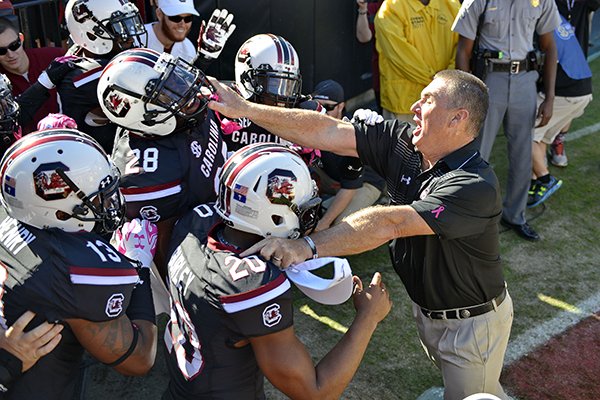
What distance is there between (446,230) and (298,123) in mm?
1170

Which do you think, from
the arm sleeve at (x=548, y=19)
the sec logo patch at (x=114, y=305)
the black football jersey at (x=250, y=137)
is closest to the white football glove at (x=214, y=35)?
the black football jersey at (x=250, y=137)

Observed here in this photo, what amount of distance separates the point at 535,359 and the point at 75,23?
3.74 metres

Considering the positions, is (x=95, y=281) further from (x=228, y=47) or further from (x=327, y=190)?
(x=228, y=47)

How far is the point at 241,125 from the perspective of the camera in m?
4.54

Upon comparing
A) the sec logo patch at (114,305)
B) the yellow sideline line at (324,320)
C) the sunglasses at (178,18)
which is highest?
the sunglasses at (178,18)

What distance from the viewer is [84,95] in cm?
455

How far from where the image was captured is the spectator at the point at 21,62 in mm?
4961

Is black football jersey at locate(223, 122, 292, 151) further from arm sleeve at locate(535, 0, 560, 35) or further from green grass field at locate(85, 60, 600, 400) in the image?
arm sleeve at locate(535, 0, 560, 35)

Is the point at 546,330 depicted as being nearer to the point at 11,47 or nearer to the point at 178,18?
the point at 178,18

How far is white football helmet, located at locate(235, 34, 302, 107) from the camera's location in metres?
4.49

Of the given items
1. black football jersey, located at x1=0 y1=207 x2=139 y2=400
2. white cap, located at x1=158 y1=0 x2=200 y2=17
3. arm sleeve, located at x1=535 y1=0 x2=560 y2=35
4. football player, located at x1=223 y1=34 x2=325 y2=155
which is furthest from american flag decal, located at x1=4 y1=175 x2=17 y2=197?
arm sleeve, located at x1=535 y1=0 x2=560 y2=35

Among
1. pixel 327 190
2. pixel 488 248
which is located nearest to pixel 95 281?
pixel 488 248

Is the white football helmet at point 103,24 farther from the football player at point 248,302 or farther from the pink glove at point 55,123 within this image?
the football player at point 248,302

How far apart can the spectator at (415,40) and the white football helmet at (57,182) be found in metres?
3.82
